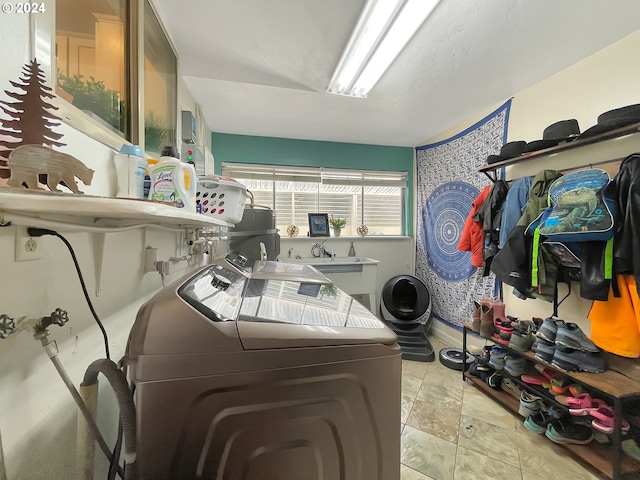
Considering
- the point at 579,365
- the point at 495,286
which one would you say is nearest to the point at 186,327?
the point at 579,365

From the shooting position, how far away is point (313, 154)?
3133 millimetres

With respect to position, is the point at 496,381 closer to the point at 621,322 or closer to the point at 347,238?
the point at 621,322

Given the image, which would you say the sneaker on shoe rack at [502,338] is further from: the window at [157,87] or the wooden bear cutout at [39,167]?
the window at [157,87]

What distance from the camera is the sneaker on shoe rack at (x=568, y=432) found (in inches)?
53.6

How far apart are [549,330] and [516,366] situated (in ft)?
1.20

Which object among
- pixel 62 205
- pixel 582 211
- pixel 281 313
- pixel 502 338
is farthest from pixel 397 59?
pixel 502 338

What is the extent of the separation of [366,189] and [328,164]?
2.12 ft

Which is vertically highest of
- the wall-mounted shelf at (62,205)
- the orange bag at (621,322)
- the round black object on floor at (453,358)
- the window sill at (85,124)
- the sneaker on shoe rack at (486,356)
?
the window sill at (85,124)

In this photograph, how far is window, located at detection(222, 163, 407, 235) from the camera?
3.06 meters

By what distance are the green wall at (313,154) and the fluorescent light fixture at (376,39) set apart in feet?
4.24

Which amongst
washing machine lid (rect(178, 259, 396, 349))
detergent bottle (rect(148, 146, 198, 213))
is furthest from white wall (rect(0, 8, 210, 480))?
washing machine lid (rect(178, 259, 396, 349))

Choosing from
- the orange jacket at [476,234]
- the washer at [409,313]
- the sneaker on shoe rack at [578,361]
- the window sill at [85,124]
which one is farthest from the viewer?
the washer at [409,313]

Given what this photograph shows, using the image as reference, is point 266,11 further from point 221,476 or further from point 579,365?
point 579,365

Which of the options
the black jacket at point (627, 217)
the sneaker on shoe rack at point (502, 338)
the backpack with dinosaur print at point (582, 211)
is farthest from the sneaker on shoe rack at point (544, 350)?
the backpack with dinosaur print at point (582, 211)
